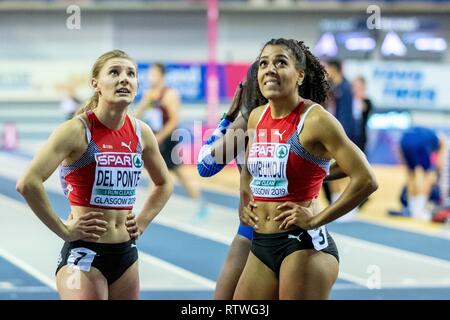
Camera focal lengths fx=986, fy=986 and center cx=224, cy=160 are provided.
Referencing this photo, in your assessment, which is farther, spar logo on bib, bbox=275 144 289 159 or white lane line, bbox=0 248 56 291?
white lane line, bbox=0 248 56 291

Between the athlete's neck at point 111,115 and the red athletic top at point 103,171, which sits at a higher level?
the athlete's neck at point 111,115

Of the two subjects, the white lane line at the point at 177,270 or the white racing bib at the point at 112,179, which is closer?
the white racing bib at the point at 112,179

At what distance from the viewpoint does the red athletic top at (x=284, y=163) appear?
169 inches

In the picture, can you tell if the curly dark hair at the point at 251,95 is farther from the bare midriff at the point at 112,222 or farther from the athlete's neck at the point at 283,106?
the bare midriff at the point at 112,222

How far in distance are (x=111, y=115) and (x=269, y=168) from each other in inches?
29.5

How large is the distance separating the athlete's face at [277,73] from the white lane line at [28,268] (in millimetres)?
3553

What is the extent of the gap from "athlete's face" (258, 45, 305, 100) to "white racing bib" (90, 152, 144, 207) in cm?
69

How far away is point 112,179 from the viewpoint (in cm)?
437

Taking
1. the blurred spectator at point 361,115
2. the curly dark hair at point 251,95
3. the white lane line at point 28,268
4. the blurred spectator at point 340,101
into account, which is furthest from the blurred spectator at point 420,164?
the curly dark hair at point 251,95

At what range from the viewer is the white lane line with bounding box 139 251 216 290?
7.70 meters

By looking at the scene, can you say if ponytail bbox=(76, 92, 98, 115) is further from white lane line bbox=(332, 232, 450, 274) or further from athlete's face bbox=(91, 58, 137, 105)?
white lane line bbox=(332, 232, 450, 274)

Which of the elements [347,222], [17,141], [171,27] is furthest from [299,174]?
[171,27]

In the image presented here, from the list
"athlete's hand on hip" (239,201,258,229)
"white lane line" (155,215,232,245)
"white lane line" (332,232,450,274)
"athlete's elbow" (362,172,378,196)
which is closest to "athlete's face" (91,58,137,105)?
"athlete's hand on hip" (239,201,258,229)
